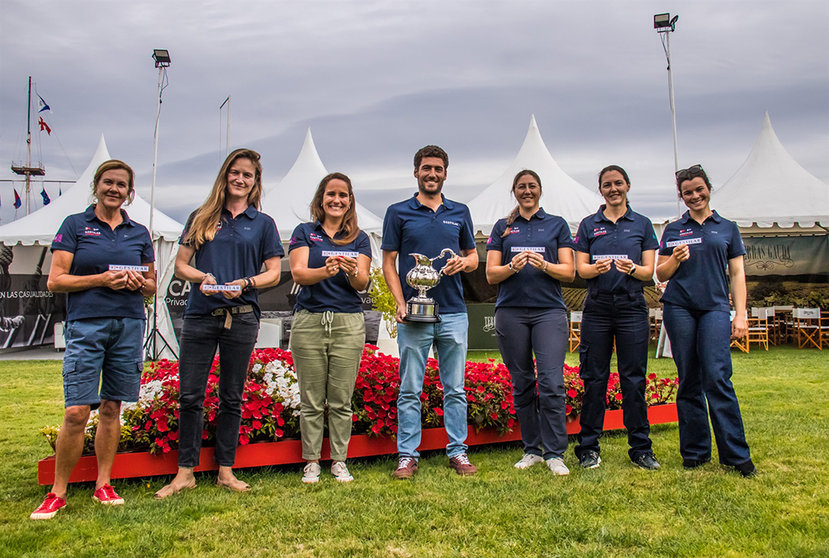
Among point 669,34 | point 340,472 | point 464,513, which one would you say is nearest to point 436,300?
point 340,472

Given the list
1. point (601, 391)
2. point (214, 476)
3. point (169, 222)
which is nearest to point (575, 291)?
point (169, 222)

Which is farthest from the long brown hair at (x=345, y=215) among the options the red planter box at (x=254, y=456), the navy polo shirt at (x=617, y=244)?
the navy polo shirt at (x=617, y=244)

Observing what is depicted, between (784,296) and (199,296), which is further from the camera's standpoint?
(784,296)

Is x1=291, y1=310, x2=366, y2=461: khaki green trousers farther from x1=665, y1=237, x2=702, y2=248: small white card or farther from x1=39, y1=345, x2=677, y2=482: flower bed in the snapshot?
x1=665, y1=237, x2=702, y2=248: small white card

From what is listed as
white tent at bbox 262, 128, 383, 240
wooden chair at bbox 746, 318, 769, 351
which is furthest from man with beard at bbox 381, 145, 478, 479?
wooden chair at bbox 746, 318, 769, 351

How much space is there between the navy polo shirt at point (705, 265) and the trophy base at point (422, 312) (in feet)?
4.81

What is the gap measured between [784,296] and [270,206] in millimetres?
12164

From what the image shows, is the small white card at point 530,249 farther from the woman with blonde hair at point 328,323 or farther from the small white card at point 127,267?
the small white card at point 127,267

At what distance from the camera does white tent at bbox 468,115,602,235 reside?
44.1 ft

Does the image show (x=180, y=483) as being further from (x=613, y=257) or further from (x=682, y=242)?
(x=682, y=242)

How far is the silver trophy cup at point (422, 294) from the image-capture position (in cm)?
362

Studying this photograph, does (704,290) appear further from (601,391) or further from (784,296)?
(784,296)

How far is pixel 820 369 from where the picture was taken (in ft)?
29.6

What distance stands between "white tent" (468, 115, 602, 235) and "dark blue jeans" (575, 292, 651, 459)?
8496 millimetres
